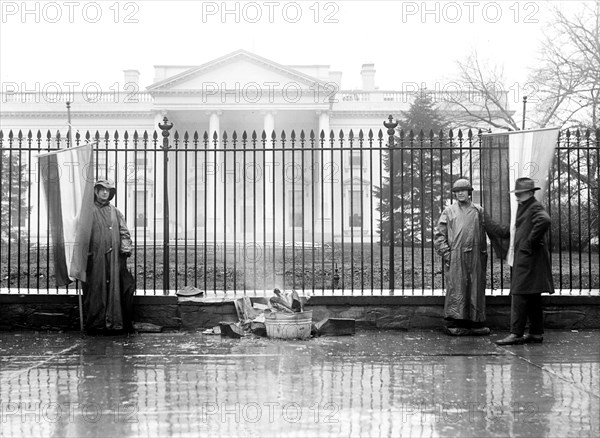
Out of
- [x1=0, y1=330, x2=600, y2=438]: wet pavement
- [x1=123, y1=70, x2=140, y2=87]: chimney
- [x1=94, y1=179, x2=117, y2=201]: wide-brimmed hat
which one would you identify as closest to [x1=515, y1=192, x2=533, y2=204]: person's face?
[x1=0, y1=330, x2=600, y2=438]: wet pavement

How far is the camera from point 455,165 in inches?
1140

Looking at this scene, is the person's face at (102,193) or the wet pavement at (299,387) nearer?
the wet pavement at (299,387)

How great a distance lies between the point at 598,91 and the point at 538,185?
15.8m

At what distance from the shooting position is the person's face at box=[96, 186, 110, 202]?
790 cm

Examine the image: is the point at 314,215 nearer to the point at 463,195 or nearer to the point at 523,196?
the point at 463,195

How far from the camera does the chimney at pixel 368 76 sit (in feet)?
155

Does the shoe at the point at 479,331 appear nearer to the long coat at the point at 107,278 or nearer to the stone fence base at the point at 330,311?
the stone fence base at the point at 330,311

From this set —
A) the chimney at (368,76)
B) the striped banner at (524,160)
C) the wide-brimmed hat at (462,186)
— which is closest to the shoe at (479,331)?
the striped banner at (524,160)

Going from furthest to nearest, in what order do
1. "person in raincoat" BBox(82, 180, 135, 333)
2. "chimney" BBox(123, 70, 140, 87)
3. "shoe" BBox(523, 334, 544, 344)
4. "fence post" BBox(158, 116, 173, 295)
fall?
"chimney" BBox(123, 70, 140, 87), "fence post" BBox(158, 116, 173, 295), "person in raincoat" BBox(82, 180, 135, 333), "shoe" BBox(523, 334, 544, 344)

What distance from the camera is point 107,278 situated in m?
7.68

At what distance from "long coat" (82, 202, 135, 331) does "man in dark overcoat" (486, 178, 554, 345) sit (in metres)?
4.26

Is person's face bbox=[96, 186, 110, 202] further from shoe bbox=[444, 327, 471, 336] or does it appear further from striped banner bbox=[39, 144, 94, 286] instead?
shoe bbox=[444, 327, 471, 336]

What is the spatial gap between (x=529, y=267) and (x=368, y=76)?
41786mm

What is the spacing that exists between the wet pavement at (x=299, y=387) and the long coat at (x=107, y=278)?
1.09ft
